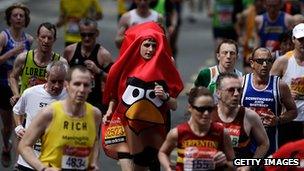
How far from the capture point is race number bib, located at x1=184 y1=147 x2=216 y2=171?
10570 millimetres

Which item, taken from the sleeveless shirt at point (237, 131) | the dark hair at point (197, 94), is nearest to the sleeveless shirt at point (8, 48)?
the sleeveless shirt at point (237, 131)

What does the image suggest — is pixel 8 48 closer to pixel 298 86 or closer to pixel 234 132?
pixel 298 86

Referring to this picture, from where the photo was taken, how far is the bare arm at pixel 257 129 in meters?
11.4

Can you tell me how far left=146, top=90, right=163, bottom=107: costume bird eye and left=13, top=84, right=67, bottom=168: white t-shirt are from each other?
98cm

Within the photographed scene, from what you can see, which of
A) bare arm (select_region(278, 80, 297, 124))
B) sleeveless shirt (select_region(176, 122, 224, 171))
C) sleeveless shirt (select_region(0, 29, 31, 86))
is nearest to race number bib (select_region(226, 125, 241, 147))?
sleeveless shirt (select_region(176, 122, 224, 171))

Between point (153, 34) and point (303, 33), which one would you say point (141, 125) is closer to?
point (153, 34)

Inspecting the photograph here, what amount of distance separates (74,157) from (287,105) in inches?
115

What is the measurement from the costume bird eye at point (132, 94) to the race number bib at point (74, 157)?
203 cm

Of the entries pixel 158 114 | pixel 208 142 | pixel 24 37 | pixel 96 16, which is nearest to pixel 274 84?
pixel 158 114

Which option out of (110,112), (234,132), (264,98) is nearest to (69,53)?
(110,112)

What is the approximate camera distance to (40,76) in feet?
45.8

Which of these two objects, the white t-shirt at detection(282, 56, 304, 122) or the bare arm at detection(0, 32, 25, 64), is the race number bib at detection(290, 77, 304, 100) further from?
the bare arm at detection(0, 32, 25, 64)

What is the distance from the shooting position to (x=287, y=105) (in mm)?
12820

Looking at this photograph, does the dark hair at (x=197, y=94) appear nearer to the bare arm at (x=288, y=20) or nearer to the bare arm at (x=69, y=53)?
the bare arm at (x=69, y=53)
